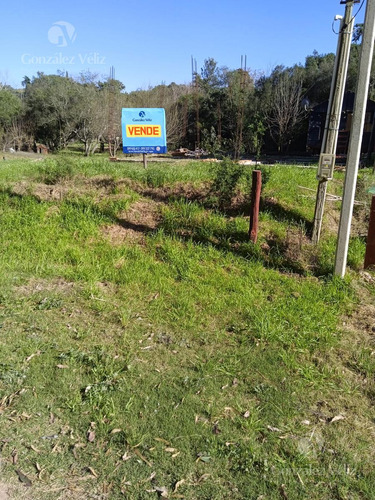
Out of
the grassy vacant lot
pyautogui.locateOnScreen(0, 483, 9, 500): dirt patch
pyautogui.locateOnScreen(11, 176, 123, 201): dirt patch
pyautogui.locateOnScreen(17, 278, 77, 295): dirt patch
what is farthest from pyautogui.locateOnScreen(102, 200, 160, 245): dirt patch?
pyautogui.locateOnScreen(0, 483, 9, 500): dirt patch

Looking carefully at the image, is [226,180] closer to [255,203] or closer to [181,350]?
[255,203]

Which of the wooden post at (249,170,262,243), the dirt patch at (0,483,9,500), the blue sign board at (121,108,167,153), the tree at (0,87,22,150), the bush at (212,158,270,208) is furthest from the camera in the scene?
the tree at (0,87,22,150)

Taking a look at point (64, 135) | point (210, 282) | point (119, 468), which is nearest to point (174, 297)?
point (210, 282)

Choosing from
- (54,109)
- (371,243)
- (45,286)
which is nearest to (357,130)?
(371,243)

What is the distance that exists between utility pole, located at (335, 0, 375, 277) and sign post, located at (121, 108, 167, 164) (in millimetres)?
4870

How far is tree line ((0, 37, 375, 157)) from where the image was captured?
2502 cm

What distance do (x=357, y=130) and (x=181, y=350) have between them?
2922mm

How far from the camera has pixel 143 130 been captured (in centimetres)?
861

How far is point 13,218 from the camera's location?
6176 millimetres

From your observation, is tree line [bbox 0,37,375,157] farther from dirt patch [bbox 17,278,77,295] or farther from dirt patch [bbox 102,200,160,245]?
dirt patch [bbox 17,278,77,295]

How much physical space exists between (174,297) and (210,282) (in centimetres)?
54

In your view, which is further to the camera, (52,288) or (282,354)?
(52,288)

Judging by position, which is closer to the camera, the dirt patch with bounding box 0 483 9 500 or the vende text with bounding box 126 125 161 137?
the dirt patch with bounding box 0 483 9 500

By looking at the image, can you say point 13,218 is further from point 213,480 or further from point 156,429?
point 213,480
